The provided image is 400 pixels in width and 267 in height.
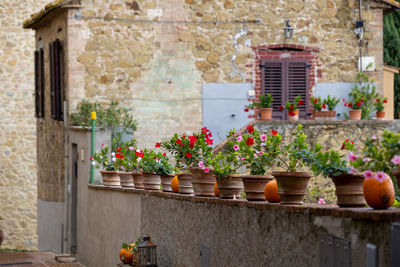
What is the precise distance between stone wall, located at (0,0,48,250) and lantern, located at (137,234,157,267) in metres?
14.3

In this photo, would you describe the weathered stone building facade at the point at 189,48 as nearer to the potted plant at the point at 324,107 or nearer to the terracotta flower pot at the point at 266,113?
Result: the potted plant at the point at 324,107

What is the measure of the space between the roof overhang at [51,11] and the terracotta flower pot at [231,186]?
8747 millimetres

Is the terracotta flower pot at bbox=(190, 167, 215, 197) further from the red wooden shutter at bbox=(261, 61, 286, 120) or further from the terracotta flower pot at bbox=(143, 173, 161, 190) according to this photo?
the red wooden shutter at bbox=(261, 61, 286, 120)

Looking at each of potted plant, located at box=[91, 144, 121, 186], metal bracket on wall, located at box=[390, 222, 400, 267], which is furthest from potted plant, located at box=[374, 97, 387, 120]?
metal bracket on wall, located at box=[390, 222, 400, 267]

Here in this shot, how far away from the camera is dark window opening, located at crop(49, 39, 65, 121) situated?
642 inches

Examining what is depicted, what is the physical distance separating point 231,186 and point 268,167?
1.66ft

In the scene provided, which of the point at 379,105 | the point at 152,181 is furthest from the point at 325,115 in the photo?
the point at 152,181

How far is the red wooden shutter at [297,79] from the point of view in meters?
15.9

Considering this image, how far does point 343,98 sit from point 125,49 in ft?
14.2

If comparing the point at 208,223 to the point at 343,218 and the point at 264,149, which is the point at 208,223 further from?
the point at 343,218

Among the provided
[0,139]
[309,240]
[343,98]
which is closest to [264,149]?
[309,240]

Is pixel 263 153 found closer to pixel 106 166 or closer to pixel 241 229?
pixel 241 229

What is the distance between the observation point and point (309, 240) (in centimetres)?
540

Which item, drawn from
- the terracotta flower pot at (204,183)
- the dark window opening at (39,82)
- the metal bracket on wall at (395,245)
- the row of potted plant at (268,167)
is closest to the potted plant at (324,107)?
the row of potted plant at (268,167)
